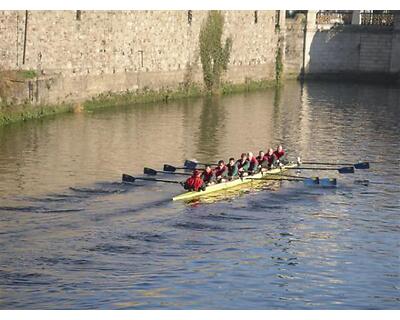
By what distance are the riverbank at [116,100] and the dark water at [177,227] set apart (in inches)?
23.9

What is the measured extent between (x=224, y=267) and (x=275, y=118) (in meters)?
24.1

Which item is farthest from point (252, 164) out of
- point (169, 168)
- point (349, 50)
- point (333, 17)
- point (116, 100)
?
point (333, 17)

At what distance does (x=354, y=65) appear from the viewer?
6278 cm

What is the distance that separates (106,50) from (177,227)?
20748 millimetres

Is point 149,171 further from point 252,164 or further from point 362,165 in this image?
point 362,165

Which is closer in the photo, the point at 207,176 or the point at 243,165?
the point at 207,176

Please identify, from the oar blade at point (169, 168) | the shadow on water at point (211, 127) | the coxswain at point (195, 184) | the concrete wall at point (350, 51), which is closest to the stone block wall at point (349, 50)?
the concrete wall at point (350, 51)

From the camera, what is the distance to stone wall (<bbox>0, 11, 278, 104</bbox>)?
3566 cm

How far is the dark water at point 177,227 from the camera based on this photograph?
16.9 m

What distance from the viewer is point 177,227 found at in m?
21.5

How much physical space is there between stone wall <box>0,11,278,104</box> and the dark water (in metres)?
2.06

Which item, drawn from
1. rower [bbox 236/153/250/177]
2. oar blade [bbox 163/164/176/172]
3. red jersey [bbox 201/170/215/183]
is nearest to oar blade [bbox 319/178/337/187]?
rower [bbox 236/153/250/177]

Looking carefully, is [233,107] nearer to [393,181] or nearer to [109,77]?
[109,77]

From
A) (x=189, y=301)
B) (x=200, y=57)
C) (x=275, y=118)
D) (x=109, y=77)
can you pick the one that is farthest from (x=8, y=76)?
(x=189, y=301)
